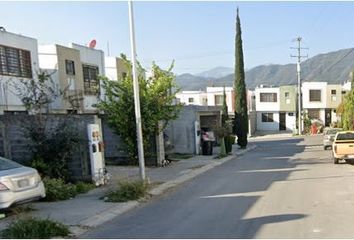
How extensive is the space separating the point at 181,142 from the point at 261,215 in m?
24.0

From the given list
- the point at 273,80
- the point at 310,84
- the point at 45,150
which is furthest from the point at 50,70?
the point at 273,80

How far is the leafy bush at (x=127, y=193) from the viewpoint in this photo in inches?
518

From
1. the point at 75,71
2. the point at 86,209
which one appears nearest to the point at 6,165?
the point at 86,209

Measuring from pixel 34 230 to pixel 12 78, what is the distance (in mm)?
18491

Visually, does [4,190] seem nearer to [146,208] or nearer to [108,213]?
[108,213]

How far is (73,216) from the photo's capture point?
1097 cm

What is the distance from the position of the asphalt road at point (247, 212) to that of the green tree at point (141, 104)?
248 inches

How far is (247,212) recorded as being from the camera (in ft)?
35.4

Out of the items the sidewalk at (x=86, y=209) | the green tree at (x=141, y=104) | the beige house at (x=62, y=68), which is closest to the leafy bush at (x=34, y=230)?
the sidewalk at (x=86, y=209)

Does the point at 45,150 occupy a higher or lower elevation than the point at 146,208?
higher

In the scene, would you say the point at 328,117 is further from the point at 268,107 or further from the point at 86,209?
the point at 86,209

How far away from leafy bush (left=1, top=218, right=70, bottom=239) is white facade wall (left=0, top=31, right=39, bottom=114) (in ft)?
57.1

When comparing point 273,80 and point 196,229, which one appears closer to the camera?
point 196,229

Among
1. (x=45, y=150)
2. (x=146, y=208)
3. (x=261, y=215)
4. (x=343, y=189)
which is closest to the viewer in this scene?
(x=261, y=215)
